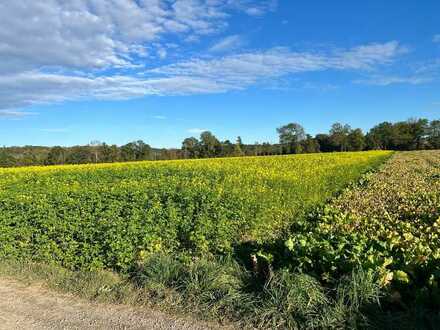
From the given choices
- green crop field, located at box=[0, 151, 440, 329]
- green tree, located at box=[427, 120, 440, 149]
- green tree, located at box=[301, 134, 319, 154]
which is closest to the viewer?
green crop field, located at box=[0, 151, 440, 329]

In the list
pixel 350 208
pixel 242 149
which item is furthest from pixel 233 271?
pixel 242 149

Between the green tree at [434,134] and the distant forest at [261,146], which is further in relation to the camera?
the green tree at [434,134]

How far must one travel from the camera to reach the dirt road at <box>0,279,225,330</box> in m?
4.01

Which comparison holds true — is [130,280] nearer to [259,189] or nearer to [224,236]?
[224,236]

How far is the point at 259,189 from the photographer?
1233 centimetres

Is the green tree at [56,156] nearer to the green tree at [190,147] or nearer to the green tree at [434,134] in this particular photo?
the green tree at [190,147]

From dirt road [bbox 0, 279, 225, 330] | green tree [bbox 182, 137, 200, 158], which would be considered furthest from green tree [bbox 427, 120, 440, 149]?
dirt road [bbox 0, 279, 225, 330]

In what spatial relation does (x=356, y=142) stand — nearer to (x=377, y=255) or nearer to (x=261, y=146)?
(x=261, y=146)

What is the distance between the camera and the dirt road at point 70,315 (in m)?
4.01

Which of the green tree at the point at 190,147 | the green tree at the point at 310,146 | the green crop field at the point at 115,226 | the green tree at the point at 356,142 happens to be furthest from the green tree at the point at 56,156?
the green tree at the point at 356,142

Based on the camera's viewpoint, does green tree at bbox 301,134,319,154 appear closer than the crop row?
No

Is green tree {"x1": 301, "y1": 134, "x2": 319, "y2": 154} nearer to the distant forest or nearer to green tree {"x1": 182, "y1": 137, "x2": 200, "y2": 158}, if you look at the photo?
the distant forest

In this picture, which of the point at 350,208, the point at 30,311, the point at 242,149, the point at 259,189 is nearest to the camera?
the point at 30,311

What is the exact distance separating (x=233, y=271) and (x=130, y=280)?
1.46 m
